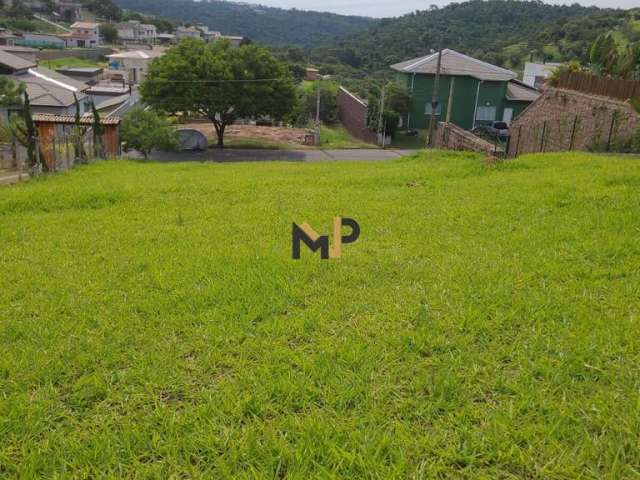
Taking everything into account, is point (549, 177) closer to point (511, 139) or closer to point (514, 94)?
point (511, 139)

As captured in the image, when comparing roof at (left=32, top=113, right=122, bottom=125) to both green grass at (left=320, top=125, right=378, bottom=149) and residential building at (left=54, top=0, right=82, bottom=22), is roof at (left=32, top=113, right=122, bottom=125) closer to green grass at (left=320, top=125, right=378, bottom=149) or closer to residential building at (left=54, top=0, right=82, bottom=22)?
green grass at (left=320, top=125, right=378, bottom=149)

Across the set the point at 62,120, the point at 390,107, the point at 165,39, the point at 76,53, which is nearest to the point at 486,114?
the point at 390,107

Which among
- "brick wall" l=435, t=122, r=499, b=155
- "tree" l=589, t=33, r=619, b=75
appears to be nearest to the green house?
"brick wall" l=435, t=122, r=499, b=155

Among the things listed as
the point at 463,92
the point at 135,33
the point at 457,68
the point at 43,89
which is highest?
the point at 135,33

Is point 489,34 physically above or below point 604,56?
above

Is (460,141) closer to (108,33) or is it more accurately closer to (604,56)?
(604,56)

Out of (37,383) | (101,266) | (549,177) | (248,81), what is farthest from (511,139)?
(37,383)

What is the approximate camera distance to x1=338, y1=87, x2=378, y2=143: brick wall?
3155 cm

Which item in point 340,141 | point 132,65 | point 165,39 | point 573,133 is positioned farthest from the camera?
point 165,39

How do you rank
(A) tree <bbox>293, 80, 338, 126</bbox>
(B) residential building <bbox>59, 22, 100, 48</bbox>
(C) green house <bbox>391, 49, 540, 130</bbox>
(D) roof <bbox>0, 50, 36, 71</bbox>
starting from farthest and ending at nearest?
1. (B) residential building <bbox>59, 22, 100, 48</bbox>
2. (A) tree <bbox>293, 80, 338, 126</bbox>
3. (C) green house <bbox>391, 49, 540, 130</bbox>
4. (D) roof <bbox>0, 50, 36, 71</bbox>

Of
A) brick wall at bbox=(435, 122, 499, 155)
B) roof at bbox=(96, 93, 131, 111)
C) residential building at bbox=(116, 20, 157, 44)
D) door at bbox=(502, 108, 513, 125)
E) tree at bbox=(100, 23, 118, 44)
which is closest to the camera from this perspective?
brick wall at bbox=(435, 122, 499, 155)

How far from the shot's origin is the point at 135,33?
291 ft

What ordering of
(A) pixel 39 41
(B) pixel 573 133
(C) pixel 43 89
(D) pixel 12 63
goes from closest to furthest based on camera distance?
1. (B) pixel 573 133
2. (C) pixel 43 89
3. (D) pixel 12 63
4. (A) pixel 39 41

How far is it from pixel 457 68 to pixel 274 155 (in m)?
15.1
